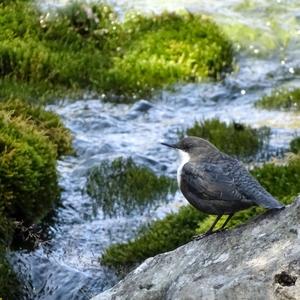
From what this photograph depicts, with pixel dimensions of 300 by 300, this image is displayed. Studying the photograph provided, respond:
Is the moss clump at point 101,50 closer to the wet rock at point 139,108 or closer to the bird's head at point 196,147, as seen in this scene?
the wet rock at point 139,108

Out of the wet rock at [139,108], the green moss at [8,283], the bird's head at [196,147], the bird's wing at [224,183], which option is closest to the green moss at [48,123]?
the wet rock at [139,108]

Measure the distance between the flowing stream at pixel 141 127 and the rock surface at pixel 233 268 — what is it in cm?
262

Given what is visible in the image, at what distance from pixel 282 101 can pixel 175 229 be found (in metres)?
5.17

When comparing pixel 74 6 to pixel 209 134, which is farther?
pixel 74 6

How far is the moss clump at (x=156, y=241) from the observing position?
28.3 ft

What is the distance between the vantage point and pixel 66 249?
907cm

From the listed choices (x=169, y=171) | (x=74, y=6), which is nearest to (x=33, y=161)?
(x=169, y=171)

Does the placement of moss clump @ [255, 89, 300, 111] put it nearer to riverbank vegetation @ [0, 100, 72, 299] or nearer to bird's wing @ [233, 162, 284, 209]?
riverbank vegetation @ [0, 100, 72, 299]

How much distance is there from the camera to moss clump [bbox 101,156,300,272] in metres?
8.59

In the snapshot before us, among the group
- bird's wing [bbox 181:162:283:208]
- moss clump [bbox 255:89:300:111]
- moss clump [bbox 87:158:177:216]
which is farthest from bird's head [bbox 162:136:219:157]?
moss clump [bbox 255:89:300:111]

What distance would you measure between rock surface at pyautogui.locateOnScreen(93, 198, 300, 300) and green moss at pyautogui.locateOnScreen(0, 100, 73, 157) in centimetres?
520

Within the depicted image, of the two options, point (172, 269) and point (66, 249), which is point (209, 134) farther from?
point (172, 269)

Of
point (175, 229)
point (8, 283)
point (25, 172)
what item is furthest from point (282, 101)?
point (8, 283)

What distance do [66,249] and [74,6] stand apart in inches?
291
